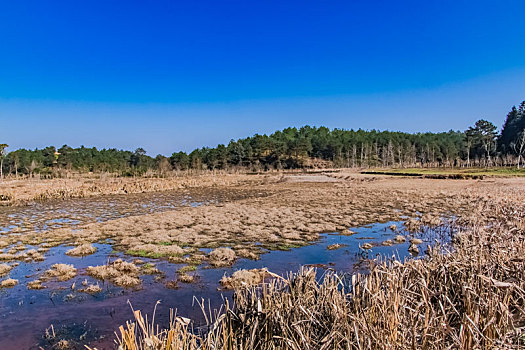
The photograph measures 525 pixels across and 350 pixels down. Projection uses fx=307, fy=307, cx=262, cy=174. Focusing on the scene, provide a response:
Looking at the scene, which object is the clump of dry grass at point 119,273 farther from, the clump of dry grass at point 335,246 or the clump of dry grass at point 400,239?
the clump of dry grass at point 400,239

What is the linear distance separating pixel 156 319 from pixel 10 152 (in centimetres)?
8926

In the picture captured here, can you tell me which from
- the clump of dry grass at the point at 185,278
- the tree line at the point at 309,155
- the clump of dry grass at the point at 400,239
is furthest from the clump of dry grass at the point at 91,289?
the tree line at the point at 309,155

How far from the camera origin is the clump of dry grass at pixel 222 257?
37.1ft

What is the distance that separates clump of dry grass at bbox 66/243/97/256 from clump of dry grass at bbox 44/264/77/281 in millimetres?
1791

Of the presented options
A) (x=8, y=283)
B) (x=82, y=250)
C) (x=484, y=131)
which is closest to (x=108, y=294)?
(x=8, y=283)

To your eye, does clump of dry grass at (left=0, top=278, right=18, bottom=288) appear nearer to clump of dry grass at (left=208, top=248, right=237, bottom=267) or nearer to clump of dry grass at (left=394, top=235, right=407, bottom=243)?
clump of dry grass at (left=208, top=248, right=237, bottom=267)

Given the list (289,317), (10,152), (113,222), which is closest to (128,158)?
(10,152)

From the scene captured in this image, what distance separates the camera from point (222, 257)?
38.9 feet

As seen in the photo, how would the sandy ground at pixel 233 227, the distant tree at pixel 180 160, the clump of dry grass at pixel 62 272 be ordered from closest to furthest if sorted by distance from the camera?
the clump of dry grass at pixel 62 272, the sandy ground at pixel 233 227, the distant tree at pixel 180 160

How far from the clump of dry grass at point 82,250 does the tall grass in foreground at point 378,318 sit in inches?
386

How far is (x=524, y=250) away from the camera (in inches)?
253

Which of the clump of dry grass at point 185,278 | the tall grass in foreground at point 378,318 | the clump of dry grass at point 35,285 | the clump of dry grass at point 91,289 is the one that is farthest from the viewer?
the clump of dry grass at point 185,278

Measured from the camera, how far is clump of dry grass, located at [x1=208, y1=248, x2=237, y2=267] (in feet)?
37.1

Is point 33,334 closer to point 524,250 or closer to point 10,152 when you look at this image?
point 524,250
